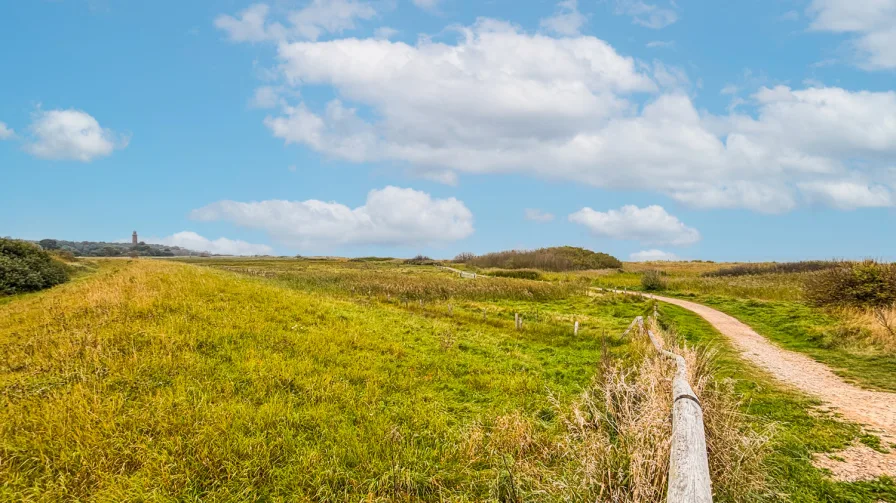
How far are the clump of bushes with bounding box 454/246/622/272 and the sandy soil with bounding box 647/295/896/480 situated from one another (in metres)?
73.6

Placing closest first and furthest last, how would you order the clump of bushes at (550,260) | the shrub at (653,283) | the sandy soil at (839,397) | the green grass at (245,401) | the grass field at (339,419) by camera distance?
1. the grass field at (339,419)
2. the green grass at (245,401)
3. the sandy soil at (839,397)
4. the shrub at (653,283)
5. the clump of bushes at (550,260)

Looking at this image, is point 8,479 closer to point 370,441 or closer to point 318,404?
point 318,404

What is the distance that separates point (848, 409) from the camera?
938cm

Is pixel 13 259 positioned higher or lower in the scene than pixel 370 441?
higher

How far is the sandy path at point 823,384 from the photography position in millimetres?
8812

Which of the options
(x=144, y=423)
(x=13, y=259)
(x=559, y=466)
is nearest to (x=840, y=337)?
(x=559, y=466)

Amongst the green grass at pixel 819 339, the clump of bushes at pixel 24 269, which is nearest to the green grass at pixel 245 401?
the green grass at pixel 819 339

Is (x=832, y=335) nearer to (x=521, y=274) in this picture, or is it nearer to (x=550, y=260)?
(x=521, y=274)

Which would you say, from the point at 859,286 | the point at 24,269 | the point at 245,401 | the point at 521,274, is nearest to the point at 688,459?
the point at 245,401

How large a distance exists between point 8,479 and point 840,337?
23.4 m

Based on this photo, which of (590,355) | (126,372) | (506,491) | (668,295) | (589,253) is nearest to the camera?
(506,491)

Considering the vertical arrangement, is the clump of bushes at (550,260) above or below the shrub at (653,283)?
above

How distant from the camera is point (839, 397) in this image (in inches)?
408

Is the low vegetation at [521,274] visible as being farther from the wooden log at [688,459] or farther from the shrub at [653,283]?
the wooden log at [688,459]
